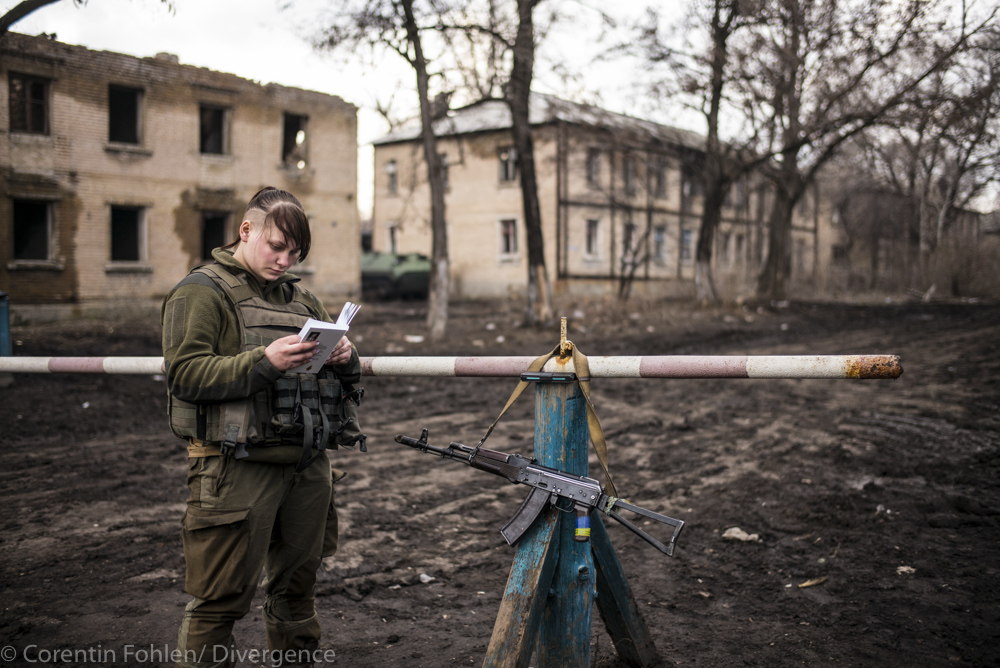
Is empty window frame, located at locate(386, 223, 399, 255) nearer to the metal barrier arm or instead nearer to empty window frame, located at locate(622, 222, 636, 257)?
empty window frame, located at locate(622, 222, 636, 257)

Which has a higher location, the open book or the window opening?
the window opening

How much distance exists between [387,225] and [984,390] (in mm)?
30501

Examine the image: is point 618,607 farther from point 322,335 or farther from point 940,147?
point 940,147

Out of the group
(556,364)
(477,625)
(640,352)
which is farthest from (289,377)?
(640,352)

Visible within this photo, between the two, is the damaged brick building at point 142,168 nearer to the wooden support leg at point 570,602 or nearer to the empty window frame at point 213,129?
the empty window frame at point 213,129

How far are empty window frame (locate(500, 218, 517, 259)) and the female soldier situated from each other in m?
28.6

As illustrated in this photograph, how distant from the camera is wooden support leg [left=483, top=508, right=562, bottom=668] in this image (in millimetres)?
2061

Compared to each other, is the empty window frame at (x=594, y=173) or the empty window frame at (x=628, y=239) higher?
the empty window frame at (x=594, y=173)

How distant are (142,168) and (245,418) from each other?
20.1 metres

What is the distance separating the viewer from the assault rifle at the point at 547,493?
2109 mm

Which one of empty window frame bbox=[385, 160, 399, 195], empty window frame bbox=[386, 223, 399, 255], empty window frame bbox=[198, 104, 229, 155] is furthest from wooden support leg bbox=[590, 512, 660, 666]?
empty window frame bbox=[385, 160, 399, 195]

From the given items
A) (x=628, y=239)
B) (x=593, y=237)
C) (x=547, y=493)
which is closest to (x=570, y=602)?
(x=547, y=493)

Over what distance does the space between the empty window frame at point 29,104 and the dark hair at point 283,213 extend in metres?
19.6

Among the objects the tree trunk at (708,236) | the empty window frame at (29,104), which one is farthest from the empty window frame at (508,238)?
the empty window frame at (29,104)
